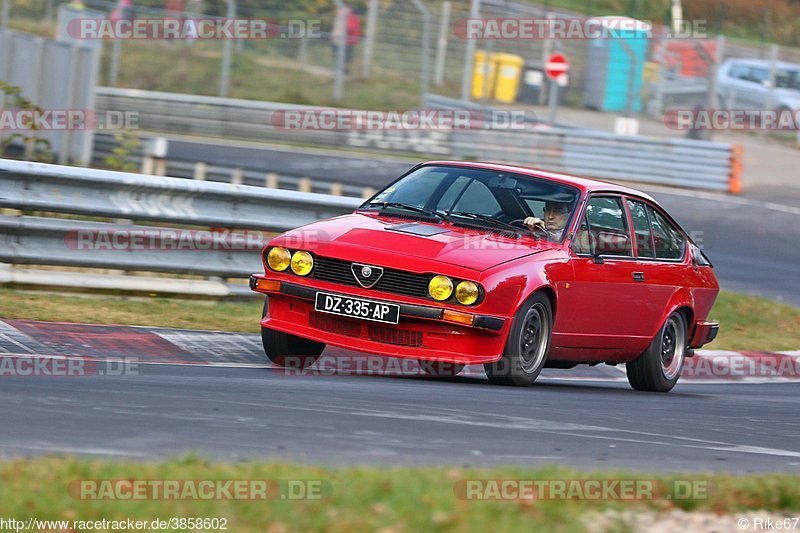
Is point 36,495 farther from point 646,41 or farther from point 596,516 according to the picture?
point 646,41

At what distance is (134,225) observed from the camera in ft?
35.9

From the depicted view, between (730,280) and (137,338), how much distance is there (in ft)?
32.8

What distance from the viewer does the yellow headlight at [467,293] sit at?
26.2 feet

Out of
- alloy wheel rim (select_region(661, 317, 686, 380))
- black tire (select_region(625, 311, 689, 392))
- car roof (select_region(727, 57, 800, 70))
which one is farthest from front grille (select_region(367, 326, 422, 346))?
car roof (select_region(727, 57, 800, 70))

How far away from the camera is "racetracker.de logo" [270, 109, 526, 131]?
2778 centimetres

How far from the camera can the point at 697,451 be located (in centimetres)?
667

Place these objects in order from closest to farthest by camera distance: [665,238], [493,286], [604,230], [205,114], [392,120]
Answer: [493,286] → [604,230] → [665,238] → [392,120] → [205,114]

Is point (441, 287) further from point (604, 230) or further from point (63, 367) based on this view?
point (63, 367)

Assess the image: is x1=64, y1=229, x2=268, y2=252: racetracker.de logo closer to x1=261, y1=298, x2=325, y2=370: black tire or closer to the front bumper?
x1=261, y1=298, x2=325, y2=370: black tire

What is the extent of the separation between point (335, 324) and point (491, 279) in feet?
3.39

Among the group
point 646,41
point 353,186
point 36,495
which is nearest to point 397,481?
point 36,495

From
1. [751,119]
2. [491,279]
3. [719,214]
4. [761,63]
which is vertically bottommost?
[719,214]

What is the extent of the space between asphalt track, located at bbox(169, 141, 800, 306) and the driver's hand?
6.84 m

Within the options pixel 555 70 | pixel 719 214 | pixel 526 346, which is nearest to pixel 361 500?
pixel 526 346
